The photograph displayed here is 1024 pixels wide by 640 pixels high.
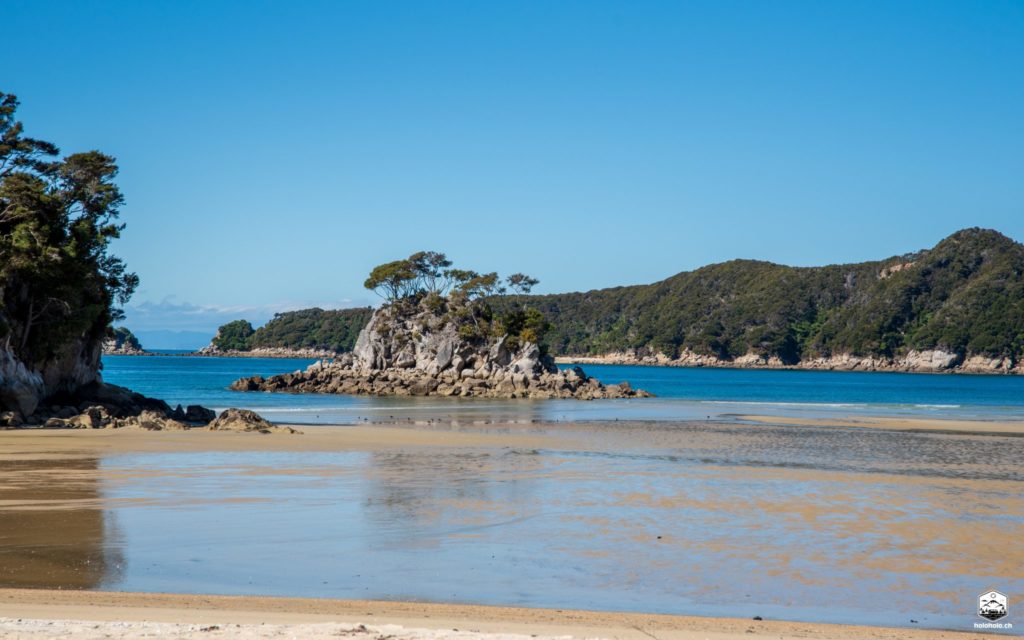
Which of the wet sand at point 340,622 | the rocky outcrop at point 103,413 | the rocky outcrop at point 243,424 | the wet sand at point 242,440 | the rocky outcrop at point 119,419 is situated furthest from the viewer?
the rocky outcrop at point 243,424

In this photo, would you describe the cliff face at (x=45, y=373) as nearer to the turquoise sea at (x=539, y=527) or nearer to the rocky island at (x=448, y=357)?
the turquoise sea at (x=539, y=527)

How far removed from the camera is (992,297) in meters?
199

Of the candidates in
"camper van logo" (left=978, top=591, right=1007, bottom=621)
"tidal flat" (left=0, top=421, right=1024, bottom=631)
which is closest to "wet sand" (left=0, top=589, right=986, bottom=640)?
"tidal flat" (left=0, top=421, right=1024, bottom=631)

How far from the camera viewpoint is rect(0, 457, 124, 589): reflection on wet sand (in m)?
12.0

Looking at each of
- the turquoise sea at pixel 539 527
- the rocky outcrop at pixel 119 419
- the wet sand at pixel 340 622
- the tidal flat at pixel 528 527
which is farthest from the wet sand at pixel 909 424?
the wet sand at pixel 340 622

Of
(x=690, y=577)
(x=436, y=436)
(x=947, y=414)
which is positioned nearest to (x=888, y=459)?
(x=436, y=436)

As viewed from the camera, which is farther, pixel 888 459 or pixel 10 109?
pixel 10 109

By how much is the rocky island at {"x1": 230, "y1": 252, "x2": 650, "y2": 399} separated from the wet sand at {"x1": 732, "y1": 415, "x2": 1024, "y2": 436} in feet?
109

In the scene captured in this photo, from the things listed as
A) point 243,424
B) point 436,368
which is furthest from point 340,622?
point 436,368

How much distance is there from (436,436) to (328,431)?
196 inches

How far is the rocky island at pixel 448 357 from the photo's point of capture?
90.1m

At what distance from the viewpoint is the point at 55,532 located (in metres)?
14.8

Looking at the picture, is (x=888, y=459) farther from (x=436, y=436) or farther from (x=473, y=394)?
(x=473, y=394)

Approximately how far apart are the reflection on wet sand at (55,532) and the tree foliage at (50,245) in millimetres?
19632
